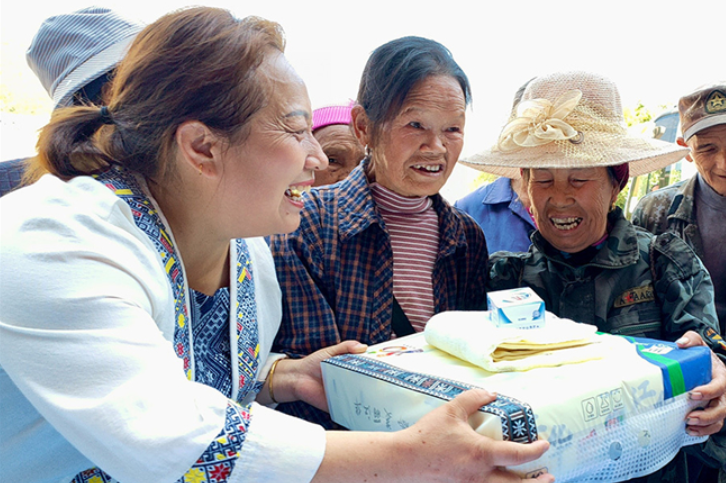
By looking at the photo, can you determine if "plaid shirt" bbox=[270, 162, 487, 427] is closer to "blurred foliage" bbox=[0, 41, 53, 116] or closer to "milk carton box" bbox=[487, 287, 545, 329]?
"milk carton box" bbox=[487, 287, 545, 329]

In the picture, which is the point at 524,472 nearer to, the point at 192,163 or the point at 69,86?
the point at 192,163

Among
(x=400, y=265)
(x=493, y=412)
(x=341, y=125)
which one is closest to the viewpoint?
(x=493, y=412)

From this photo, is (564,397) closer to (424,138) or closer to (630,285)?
(630,285)

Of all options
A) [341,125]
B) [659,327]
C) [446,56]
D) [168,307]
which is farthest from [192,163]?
[341,125]

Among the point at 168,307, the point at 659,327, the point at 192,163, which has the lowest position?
the point at 659,327

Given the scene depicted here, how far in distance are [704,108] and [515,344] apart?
1.91 metres

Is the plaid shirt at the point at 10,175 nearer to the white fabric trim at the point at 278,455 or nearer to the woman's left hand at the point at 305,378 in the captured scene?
the woman's left hand at the point at 305,378

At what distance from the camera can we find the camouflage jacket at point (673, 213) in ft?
7.81

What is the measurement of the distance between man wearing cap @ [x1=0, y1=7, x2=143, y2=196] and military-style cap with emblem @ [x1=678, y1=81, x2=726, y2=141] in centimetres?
223

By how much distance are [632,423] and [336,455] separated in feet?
1.83

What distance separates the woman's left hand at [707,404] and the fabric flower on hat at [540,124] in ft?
2.32

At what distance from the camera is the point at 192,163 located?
1.22 meters

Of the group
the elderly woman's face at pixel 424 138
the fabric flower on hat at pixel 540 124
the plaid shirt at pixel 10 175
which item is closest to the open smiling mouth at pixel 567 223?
the fabric flower on hat at pixel 540 124

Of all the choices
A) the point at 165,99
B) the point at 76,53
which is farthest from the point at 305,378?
the point at 76,53
